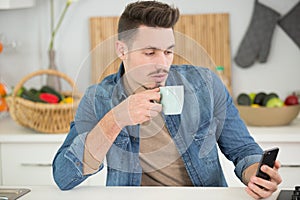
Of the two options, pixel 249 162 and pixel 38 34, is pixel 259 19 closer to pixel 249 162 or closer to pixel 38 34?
pixel 38 34

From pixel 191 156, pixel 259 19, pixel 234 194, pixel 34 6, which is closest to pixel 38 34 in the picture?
pixel 34 6

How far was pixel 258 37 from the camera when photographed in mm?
2701

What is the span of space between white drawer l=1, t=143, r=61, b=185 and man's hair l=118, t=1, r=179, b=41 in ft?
3.86

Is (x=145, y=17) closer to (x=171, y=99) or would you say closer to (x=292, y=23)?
(x=171, y=99)

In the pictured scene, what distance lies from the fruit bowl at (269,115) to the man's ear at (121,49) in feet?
4.06

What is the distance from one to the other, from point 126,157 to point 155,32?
1.02 feet

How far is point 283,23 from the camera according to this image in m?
2.69

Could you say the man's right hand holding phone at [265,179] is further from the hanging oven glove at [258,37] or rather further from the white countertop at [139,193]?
the hanging oven glove at [258,37]

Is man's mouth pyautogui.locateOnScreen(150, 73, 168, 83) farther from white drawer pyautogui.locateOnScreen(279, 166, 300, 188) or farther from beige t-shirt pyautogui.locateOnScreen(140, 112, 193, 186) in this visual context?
white drawer pyautogui.locateOnScreen(279, 166, 300, 188)

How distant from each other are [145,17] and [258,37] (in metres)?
1.51

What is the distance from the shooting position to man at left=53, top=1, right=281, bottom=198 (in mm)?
1258

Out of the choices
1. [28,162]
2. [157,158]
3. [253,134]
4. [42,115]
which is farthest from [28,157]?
[157,158]

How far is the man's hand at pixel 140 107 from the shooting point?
130 cm

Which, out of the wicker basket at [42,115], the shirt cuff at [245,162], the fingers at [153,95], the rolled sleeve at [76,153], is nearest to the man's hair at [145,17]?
the fingers at [153,95]
